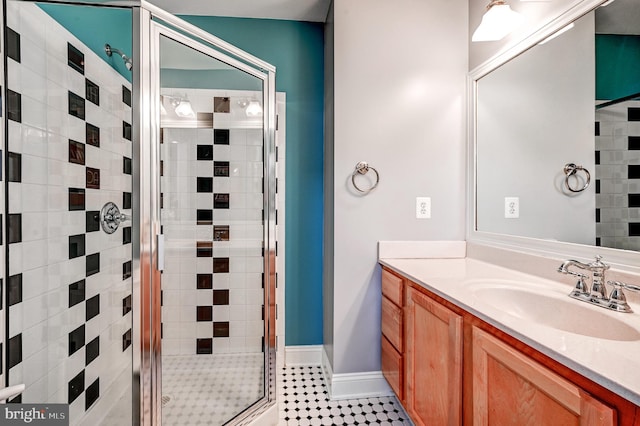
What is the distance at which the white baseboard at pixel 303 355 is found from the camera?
2279 millimetres

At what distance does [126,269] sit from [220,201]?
1.76 ft

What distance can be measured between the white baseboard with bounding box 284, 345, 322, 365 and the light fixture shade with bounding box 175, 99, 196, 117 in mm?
1663

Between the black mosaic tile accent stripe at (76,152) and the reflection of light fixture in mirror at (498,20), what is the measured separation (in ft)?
6.17

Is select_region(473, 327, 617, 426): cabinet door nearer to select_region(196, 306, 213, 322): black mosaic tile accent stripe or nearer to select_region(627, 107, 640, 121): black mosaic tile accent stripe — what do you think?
select_region(627, 107, 640, 121): black mosaic tile accent stripe

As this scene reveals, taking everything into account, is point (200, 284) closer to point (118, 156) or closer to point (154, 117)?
point (118, 156)

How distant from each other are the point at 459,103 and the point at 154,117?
169 cm

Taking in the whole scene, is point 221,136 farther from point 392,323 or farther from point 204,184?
point 392,323

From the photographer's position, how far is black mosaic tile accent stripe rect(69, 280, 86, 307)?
4.30 ft

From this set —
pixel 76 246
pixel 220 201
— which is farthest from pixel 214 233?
pixel 76 246

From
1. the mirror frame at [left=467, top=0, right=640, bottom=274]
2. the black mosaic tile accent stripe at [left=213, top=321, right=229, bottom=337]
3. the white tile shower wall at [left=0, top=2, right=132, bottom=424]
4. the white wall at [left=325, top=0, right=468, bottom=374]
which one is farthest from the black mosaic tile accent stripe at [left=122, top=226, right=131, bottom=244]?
the mirror frame at [left=467, top=0, right=640, bottom=274]

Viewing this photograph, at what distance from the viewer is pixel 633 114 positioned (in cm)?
111

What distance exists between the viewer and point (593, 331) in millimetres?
1010

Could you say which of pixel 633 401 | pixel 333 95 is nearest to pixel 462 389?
pixel 633 401

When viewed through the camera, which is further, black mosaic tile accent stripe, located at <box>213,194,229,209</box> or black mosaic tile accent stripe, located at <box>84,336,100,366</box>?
black mosaic tile accent stripe, located at <box>213,194,229,209</box>
